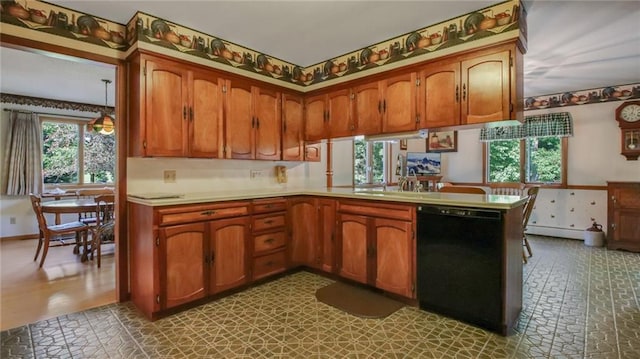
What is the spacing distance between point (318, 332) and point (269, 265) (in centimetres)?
113

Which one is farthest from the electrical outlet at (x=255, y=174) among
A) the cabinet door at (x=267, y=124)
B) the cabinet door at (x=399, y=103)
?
the cabinet door at (x=399, y=103)

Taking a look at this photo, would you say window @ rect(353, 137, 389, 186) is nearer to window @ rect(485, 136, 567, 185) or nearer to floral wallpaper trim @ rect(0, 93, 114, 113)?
window @ rect(485, 136, 567, 185)

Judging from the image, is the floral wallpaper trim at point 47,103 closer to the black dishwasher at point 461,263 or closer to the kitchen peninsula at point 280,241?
the kitchen peninsula at point 280,241

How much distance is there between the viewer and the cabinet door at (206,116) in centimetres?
294

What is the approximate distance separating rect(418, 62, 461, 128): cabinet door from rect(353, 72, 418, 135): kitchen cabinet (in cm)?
9

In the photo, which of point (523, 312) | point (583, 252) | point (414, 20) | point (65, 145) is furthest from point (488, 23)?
point (65, 145)

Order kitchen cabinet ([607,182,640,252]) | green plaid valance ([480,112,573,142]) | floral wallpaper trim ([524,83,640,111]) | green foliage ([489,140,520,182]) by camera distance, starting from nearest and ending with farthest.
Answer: kitchen cabinet ([607,182,640,252])
floral wallpaper trim ([524,83,640,111])
green plaid valance ([480,112,573,142])
green foliage ([489,140,520,182])

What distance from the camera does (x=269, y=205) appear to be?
10.5ft

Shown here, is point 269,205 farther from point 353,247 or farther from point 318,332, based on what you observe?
point 318,332

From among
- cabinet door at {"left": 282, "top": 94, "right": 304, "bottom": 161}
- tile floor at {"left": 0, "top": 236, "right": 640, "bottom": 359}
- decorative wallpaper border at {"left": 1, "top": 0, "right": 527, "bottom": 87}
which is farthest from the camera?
cabinet door at {"left": 282, "top": 94, "right": 304, "bottom": 161}

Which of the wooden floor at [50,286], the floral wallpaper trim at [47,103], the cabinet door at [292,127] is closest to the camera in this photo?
the wooden floor at [50,286]

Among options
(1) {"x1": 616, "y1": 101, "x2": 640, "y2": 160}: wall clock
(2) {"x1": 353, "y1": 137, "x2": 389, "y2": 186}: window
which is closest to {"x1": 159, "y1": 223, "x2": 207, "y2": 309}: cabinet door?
(2) {"x1": 353, "y1": 137, "x2": 389, "y2": 186}: window

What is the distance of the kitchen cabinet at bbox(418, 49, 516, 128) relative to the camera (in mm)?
2484

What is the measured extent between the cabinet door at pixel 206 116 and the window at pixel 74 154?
13.7 ft
